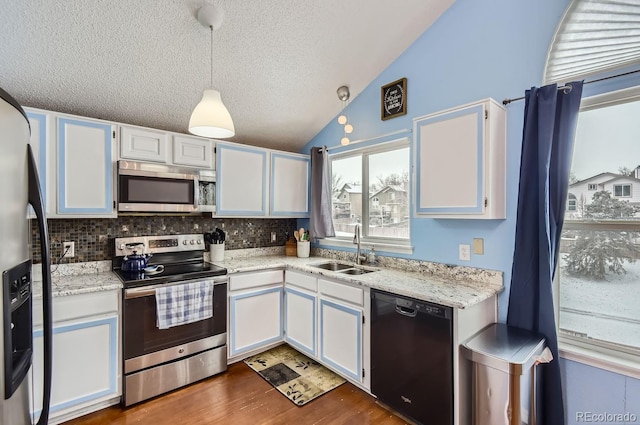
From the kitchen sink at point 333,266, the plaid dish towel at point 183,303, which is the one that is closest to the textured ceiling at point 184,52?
the plaid dish towel at point 183,303

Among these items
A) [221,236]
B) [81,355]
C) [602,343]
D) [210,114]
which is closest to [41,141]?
[210,114]

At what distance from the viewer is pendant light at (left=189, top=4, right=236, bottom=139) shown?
6.00ft

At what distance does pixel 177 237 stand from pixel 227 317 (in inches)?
36.1

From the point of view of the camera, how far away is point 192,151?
2840 mm

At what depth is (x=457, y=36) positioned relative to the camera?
237 centimetres

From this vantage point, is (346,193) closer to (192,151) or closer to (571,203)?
(192,151)

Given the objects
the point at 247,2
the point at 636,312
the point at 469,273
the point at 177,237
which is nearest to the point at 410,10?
the point at 247,2

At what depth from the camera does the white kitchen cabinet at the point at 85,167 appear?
2.24m

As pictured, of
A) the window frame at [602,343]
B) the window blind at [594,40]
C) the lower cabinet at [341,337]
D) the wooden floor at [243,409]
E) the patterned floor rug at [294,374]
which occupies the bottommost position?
the wooden floor at [243,409]

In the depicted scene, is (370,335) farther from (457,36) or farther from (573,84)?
(457,36)

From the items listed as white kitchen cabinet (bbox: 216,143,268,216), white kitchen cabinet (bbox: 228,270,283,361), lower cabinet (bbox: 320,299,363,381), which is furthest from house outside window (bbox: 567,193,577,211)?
white kitchen cabinet (bbox: 216,143,268,216)

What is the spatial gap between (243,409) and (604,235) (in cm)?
259

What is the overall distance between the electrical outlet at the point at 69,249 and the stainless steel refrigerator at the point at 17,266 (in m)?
1.90

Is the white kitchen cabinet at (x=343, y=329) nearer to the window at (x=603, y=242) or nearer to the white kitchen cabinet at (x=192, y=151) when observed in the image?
the window at (x=603, y=242)
